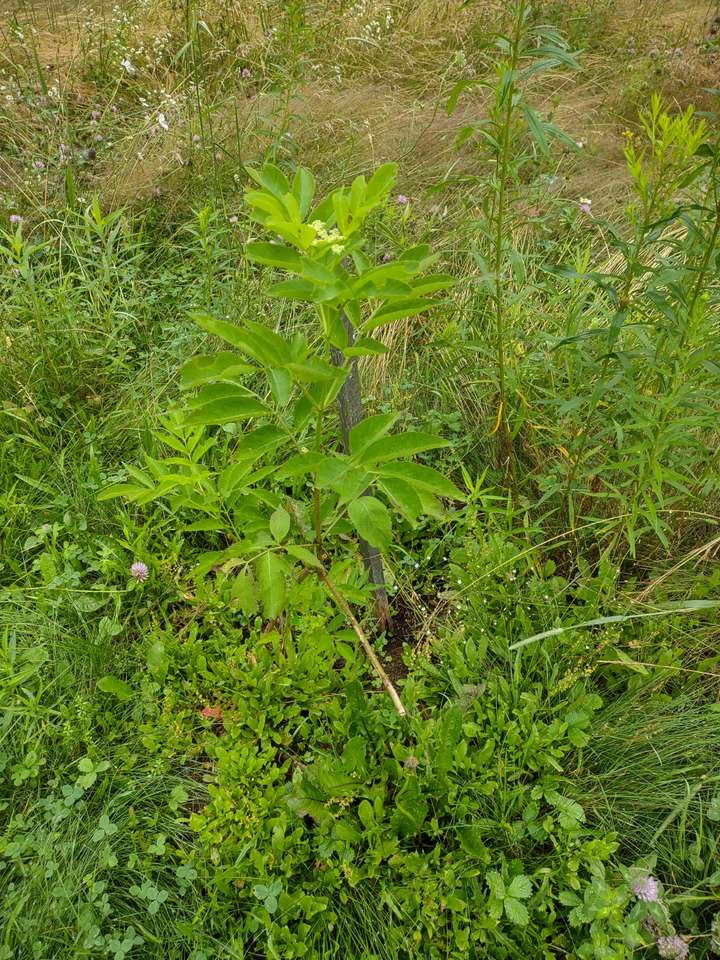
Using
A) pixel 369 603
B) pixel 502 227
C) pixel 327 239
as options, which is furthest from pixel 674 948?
pixel 502 227

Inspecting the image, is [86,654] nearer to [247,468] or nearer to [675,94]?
[247,468]

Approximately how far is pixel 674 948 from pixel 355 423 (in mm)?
1302

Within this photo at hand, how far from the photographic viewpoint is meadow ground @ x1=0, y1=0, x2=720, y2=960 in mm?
1394

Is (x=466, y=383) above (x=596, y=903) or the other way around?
above

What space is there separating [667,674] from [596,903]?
59cm

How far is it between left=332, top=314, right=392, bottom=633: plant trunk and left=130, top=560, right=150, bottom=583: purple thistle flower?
65cm

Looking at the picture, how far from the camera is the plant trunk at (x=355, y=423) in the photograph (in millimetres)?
1512

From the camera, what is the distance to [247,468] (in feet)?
4.55

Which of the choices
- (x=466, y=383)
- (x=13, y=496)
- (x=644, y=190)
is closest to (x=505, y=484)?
(x=466, y=383)

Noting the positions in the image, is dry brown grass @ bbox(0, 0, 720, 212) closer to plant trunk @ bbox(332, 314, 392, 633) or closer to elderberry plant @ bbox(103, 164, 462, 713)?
plant trunk @ bbox(332, 314, 392, 633)

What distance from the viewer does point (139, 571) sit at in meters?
2.01

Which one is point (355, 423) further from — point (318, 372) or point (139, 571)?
point (139, 571)

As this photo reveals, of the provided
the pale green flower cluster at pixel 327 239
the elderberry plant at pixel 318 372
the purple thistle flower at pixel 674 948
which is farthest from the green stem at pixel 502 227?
the purple thistle flower at pixel 674 948

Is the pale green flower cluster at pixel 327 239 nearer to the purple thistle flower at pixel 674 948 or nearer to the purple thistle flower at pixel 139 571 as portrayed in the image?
the purple thistle flower at pixel 139 571
